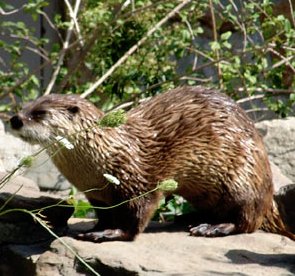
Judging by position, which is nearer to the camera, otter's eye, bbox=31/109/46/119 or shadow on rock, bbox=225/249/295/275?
shadow on rock, bbox=225/249/295/275

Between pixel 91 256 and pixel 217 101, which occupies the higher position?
pixel 217 101

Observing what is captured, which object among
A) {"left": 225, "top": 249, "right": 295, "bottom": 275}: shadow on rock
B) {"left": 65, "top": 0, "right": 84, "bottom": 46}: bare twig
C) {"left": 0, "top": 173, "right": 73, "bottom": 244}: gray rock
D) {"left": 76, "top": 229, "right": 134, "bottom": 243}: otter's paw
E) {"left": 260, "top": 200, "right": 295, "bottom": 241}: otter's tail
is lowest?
{"left": 260, "top": 200, "right": 295, "bottom": 241}: otter's tail

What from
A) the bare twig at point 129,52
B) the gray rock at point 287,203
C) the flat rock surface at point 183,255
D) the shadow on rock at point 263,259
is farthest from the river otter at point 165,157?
the bare twig at point 129,52

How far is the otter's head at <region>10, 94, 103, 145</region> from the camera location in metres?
4.42

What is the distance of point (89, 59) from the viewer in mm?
7281

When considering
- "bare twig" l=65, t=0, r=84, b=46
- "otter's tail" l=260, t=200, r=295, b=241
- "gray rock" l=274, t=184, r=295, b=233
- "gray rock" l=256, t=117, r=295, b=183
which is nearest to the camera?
"gray rock" l=274, t=184, r=295, b=233

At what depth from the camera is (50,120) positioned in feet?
14.6

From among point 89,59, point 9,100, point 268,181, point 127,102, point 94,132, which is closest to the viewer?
point 94,132

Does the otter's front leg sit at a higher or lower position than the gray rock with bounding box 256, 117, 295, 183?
higher

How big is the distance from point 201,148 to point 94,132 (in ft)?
1.69

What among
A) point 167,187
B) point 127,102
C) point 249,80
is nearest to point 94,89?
point 127,102

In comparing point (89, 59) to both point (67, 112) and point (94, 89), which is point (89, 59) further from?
point (67, 112)

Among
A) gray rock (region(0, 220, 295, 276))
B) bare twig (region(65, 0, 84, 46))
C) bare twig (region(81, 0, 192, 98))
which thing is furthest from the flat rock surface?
bare twig (region(65, 0, 84, 46))

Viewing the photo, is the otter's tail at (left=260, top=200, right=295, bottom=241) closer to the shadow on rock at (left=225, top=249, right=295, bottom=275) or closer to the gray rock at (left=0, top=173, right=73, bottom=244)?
the shadow on rock at (left=225, top=249, right=295, bottom=275)
